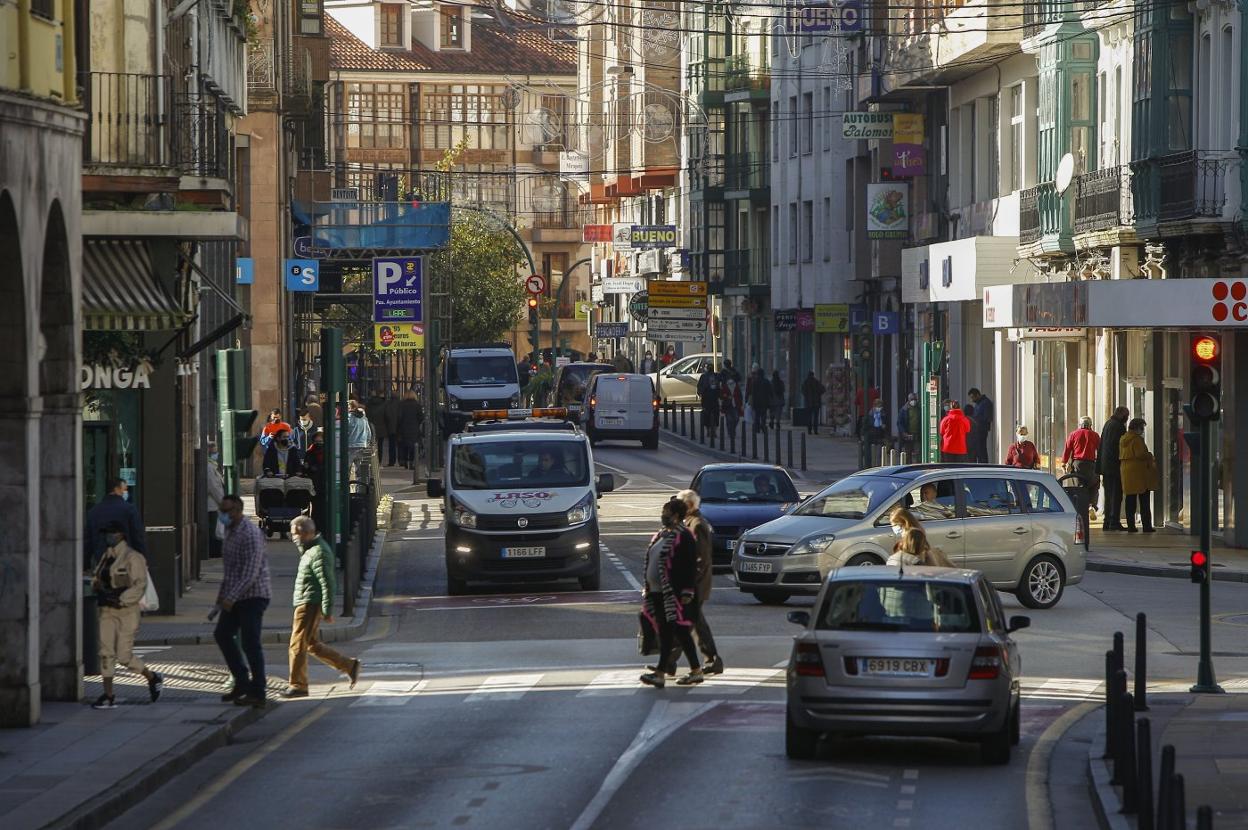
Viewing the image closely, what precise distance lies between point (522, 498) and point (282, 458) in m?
8.72

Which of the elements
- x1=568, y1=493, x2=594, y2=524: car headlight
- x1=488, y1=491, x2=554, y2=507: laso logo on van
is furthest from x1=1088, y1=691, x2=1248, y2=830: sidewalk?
x1=488, y1=491, x2=554, y2=507: laso logo on van

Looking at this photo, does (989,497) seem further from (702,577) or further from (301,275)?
(301,275)

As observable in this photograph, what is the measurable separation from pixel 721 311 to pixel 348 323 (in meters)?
22.4

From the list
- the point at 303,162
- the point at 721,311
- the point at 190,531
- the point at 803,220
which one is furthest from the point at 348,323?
the point at 190,531

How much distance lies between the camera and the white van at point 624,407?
61.3m

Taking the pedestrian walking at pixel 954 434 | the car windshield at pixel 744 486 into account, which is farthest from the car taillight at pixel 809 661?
the pedestrian walking at pixel 954 434

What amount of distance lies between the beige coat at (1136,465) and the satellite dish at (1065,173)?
657cm

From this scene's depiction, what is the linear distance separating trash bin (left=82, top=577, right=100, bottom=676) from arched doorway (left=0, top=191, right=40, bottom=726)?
2803 mm

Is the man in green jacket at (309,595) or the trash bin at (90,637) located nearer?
the man in green jacket at (309,595)

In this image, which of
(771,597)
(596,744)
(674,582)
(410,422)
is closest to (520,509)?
(771,597)

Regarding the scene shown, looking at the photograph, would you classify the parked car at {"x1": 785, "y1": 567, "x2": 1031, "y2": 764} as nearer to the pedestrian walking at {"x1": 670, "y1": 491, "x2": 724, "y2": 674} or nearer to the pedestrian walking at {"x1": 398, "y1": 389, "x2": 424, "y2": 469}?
the pedestrian walking at {"x1": 670, "y1": 491, "x2": 724, "y2": 674}

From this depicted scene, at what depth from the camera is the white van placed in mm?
61312

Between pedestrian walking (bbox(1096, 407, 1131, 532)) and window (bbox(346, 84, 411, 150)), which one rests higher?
window (bbox(346, 84, 411, 150))

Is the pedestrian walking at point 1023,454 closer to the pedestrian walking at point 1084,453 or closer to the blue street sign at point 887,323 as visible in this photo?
the pedestrian walking at point 1084,453
